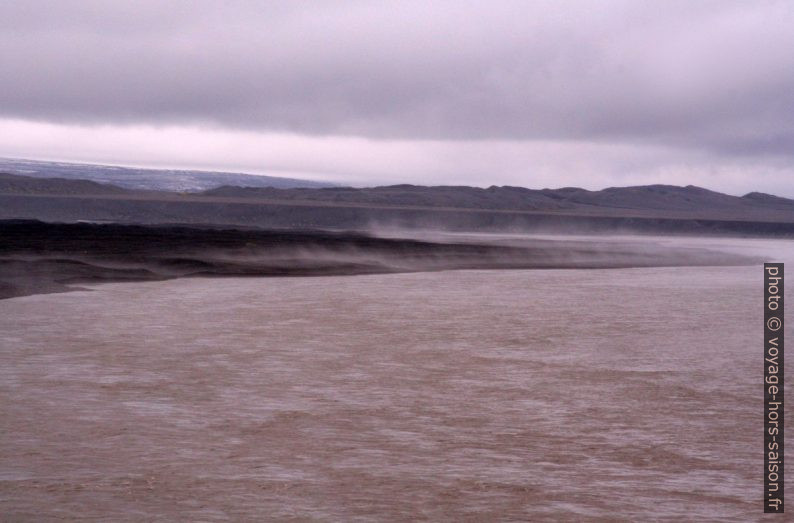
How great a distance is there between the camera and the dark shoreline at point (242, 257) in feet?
77.0

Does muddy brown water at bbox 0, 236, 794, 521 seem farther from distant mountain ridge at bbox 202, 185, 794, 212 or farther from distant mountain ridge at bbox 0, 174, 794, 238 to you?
distant mountain ridge at bbox 202, 185, 794, 212

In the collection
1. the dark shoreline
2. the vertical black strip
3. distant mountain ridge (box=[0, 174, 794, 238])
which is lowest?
the vertical black strip

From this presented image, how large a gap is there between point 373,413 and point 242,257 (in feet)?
68.9

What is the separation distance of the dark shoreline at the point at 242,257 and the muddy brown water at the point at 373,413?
220 inches

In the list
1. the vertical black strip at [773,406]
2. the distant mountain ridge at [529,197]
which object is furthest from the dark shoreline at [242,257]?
the distant mountain ridge at [529,197]

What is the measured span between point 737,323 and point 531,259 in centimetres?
1686

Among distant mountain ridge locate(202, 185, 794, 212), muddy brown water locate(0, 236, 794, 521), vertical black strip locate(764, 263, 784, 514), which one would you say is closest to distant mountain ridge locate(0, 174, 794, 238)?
distant mountain ridge locate(202, 185, 794, 212)

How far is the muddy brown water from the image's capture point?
686 centimetres

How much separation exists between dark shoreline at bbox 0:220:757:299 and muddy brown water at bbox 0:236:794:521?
5.60m

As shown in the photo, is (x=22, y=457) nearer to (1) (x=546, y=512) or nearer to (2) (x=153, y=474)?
(2) (x=153, y=474)

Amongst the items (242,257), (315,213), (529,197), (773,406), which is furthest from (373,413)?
(529,197)

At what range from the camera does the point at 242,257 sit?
3002 centimetres

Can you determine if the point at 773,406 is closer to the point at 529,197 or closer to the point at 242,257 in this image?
the point at 242,257

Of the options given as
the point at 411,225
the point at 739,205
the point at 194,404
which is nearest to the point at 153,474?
the point at 194,404
